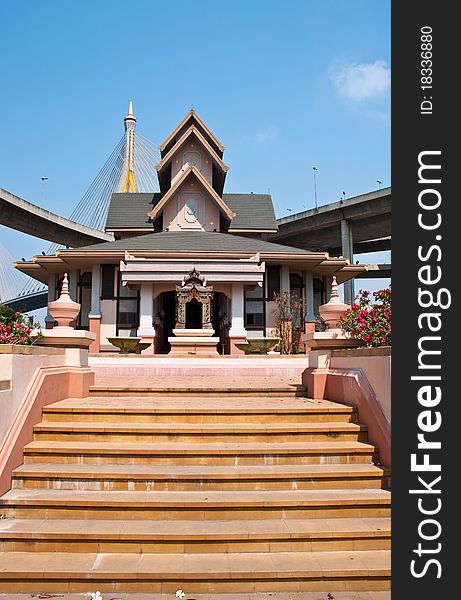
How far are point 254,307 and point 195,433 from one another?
18.1 m

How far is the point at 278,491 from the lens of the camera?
5.67 meters

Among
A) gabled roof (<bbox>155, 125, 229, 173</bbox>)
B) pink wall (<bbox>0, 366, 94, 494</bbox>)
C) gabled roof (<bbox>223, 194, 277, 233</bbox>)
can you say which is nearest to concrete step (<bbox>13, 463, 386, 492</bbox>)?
pink wall (<bbox>0, 366, 94, 494</bbox>)

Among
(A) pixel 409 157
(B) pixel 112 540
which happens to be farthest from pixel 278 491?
(A) pixel 409 157

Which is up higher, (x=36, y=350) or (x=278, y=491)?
(x=36, y=350)

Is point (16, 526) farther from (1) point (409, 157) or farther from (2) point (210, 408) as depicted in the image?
(1) point (409, 157)

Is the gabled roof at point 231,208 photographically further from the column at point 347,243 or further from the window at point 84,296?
the column at point 347,243

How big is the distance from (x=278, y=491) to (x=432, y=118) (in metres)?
3.92

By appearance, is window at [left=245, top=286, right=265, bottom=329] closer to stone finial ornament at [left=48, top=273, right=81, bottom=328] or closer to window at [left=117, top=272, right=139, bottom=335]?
window at [left=117, top=272, right=139, bottom=335]

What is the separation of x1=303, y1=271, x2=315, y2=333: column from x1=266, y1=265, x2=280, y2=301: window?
1521mm

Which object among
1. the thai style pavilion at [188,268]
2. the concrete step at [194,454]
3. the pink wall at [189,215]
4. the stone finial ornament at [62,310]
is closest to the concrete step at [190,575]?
the concrete step at [194,454]

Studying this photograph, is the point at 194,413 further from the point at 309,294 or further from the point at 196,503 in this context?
the point at 309,294

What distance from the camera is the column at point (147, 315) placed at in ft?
71.4

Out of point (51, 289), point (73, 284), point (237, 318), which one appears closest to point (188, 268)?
point (237, 318)

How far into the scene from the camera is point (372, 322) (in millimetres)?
9469
